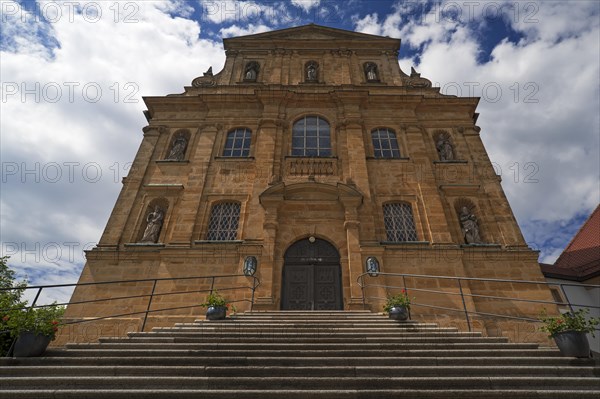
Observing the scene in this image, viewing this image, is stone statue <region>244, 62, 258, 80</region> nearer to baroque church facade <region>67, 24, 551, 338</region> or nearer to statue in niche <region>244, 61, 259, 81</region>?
statue in niche <region>244, 61, 259, 81</region>

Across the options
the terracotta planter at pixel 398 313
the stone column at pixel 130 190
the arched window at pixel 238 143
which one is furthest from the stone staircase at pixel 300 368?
the arched window at pixel 238 143

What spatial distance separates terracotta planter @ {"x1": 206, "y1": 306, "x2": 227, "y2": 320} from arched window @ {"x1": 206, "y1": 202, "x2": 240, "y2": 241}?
4.39 meters

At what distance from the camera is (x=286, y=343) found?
A: 546cm

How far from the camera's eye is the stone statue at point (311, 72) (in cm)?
1714

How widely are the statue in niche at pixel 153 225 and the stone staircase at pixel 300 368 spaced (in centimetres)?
629

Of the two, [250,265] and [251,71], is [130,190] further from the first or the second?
[251,71]

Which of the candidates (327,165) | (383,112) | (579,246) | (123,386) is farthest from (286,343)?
(579,246)

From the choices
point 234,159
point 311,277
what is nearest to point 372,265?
point 311,277

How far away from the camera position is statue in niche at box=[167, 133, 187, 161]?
13969 millimetres

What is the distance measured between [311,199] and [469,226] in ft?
20.1

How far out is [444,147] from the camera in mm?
14312

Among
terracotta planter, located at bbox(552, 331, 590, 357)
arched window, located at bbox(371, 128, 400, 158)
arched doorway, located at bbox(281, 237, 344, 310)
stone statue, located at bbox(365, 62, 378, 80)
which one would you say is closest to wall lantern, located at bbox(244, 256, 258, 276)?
arched doorway, located at bbox(281, 237, 344, 310)

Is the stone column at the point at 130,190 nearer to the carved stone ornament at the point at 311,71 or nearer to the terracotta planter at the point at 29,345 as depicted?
the terracotta planter at the point at 29,345

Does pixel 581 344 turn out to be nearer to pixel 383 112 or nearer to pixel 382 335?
pixel 382 335
